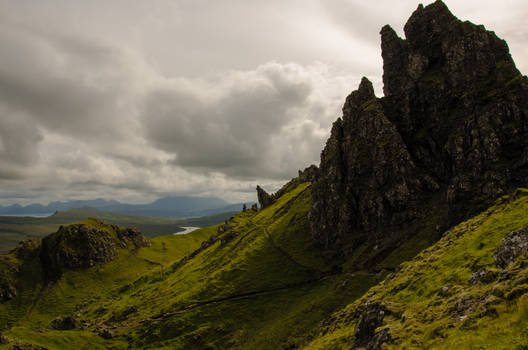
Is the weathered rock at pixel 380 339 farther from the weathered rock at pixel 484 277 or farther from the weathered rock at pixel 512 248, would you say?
the weathered rock at pixel 512 248

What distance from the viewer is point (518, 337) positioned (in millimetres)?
20203

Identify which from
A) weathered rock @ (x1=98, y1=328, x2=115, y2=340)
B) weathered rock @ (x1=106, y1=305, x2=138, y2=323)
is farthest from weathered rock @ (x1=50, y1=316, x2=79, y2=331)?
weathered rock @ (x1=98, y1=328, x2=115, y2=340)

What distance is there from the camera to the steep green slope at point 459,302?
23.5 meters

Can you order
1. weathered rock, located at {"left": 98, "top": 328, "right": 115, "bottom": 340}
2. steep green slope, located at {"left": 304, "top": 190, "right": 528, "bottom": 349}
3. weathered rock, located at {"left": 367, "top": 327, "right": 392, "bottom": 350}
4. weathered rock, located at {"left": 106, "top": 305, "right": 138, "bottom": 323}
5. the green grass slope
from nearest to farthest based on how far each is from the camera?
1. steep green slope, located at {"left": 304, "top": 190, "right": 528, "bottom": 349}
2. weathered rock, located at {"left": 367, "top": 327, "right": 392, "bottom": 350}
3. the green grass slope
4. weathered rock, located at {"left": 98, "top": 328, "right": 115, "bottom": 340}
5. weathered rock, located at {"left": 106, "top": 305, "right": 138, "bottom": 323}

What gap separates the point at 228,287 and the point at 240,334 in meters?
32.7

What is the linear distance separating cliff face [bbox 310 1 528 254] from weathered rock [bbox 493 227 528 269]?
2248 inches

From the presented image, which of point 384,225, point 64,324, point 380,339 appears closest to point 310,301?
point 384,225

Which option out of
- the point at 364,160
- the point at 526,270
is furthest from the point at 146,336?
the point at 526,270

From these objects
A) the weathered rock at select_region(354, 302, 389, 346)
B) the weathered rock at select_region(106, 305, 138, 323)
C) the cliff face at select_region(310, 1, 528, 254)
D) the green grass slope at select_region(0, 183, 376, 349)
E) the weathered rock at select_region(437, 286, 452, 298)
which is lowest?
the weathered rock at select_region(106, 305, 138, 323)

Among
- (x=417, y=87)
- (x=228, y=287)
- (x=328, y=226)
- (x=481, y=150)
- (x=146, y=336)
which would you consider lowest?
(x=146, y=336)

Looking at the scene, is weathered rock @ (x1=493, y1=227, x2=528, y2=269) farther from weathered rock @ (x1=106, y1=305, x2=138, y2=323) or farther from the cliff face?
weathered rock @ (x1=106, y1=305, x2=138, y2=323)

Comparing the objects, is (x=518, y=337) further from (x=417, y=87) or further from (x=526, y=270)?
(x=417, y=87)

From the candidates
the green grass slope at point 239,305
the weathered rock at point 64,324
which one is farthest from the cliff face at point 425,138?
the weathered rock at point 64,324

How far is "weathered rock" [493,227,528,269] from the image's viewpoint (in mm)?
35862
